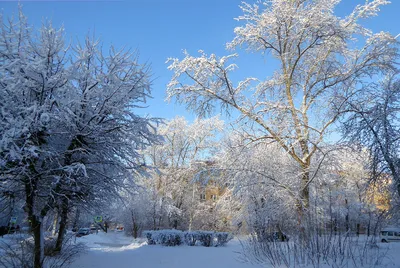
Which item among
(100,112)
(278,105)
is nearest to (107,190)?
(100,112)

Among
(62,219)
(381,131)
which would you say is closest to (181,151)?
(62,219)

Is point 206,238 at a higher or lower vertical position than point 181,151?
lower

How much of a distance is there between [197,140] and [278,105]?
59.5ft

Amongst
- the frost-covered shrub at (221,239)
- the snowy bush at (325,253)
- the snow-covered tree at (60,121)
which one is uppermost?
the snow-covered tree at (60,121)

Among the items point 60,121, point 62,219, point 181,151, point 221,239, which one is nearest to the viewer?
point 60,121

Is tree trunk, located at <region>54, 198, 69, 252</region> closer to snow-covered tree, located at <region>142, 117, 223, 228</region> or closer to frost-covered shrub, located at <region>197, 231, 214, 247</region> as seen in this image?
frost-covered shrub, located at <region>197, 231, 214, 247</region>

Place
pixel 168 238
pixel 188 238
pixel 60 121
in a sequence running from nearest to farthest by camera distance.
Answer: pixel 60 121, pixel 168 238, pixel 188 238

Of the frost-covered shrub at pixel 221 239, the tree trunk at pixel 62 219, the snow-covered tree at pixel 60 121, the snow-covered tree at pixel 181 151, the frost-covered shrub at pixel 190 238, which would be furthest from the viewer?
the snow-covered tree at pixel 181 151

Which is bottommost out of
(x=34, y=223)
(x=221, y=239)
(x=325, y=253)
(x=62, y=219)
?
(x=221, y=239)

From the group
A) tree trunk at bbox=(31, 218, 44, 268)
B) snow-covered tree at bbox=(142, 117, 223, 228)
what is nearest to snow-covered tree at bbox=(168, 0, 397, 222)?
tree trunk at bbox=(31, 218, 44, 268)

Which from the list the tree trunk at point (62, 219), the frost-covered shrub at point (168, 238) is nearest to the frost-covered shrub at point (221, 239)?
the frost-covered shrub at point (168, 238)

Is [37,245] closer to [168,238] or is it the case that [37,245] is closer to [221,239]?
[168,238]

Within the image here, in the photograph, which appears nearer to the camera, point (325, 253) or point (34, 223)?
point (325, 253)

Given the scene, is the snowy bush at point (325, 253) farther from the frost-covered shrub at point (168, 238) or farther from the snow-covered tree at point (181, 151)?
the snow-covered tree at point (181, 151)
